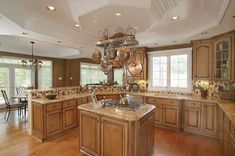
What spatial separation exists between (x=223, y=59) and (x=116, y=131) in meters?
3.19

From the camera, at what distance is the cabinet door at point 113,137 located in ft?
7.28

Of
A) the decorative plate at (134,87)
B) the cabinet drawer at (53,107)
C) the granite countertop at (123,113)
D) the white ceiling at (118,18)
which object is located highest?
the white ceiling at (118,18)

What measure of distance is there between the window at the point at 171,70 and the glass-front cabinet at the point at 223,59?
2.62 ft

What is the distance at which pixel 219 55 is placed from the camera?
3.79 meters

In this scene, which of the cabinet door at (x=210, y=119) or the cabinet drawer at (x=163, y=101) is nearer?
the cabinet door at (x=210, y=119)

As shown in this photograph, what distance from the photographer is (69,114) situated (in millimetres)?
4051

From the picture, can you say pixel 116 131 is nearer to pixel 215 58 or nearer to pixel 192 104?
pixel 192 104

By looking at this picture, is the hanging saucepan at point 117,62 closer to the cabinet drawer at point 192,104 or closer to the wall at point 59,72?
the cabinet drawer at point 192,104

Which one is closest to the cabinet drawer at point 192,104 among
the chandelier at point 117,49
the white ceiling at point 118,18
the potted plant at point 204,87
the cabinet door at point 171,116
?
the cabinet door at point 171,116

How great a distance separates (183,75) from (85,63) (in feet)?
22.5

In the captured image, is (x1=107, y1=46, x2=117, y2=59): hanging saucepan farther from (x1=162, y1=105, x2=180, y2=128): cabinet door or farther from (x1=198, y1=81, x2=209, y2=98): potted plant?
(x1=198, y1=81, x2=209, y2=98): potted plant

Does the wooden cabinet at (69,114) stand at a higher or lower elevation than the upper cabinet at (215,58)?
lower

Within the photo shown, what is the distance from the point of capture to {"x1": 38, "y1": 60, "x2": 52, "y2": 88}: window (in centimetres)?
849

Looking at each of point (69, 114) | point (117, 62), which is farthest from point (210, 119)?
point (69, 114)
